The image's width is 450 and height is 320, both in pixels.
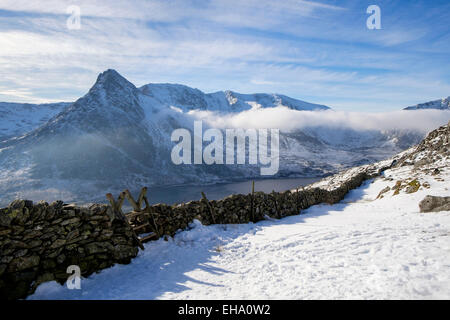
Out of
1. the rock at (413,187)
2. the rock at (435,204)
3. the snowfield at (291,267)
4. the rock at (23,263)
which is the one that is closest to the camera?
the snowfield at (291,267)

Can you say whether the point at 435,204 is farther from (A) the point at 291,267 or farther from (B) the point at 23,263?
(B) the point at 23,263

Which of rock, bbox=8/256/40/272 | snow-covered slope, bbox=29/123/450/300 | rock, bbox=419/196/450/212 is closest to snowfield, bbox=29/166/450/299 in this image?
snow-covered slope, bbox=29/123/450/300

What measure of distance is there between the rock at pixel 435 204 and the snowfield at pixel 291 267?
0.97m

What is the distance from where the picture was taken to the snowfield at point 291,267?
19.7ft

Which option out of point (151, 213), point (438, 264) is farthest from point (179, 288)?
point (438, 264)

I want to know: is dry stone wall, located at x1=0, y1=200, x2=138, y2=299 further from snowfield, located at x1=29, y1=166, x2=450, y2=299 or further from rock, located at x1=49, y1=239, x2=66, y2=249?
snowfield, located at x1=29, y1=166, x2=450, y2=299

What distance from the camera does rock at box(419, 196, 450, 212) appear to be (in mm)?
12438

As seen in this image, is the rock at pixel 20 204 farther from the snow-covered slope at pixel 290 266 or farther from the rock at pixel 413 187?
the rock at pixel 413 187

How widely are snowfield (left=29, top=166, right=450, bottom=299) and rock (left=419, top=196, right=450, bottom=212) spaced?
3.17 ft

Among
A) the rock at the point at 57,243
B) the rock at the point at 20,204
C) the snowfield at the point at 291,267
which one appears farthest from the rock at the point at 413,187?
the rock at the point at 20,204

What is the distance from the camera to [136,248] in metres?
9.56

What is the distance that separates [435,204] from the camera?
12969mm
